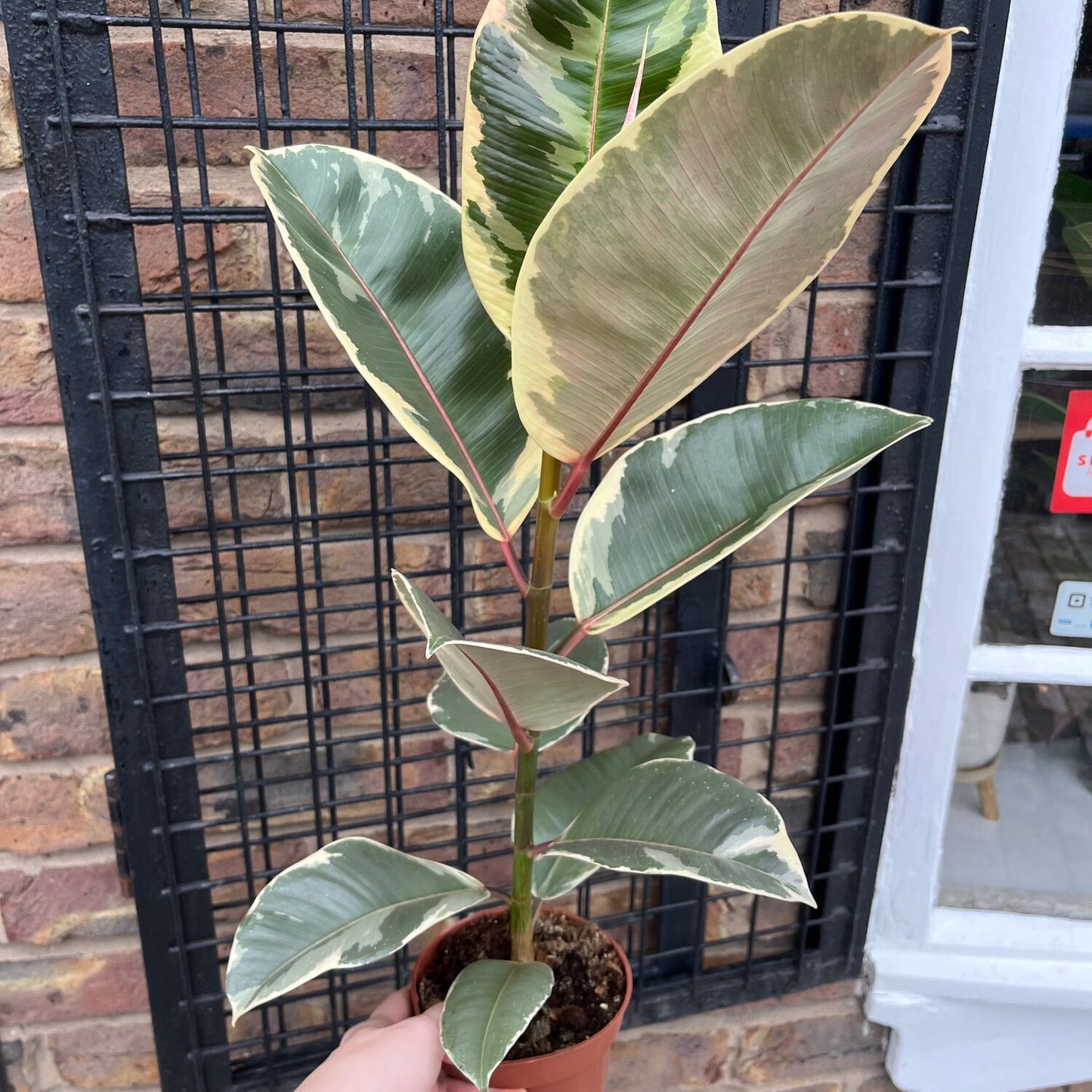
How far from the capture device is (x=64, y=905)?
903mm

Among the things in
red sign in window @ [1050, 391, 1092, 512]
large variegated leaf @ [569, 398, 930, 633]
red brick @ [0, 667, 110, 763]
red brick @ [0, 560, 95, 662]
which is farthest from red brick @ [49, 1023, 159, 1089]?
red sign in window @ [1050, 391, 1092, 512]

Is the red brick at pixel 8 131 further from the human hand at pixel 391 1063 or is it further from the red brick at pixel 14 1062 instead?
the red brick at pixel 14 1062

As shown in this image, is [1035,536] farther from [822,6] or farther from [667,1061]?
[667,1061]

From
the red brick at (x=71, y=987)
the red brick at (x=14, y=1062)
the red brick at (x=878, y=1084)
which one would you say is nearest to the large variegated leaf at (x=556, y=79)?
the red brick at (x=71, y=987)

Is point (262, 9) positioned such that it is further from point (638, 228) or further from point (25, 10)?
point (638, 228)

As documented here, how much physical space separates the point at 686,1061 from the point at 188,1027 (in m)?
0.59

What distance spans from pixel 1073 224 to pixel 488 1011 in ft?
2.82

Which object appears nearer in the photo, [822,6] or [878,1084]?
[822,6]

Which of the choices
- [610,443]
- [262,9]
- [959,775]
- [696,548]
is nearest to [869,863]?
[959,775]

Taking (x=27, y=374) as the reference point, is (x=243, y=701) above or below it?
below

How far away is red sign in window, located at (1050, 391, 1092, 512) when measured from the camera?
0.93 m

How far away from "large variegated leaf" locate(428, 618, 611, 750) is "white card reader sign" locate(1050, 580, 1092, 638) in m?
0.58

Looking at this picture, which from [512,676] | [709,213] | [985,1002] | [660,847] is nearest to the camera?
[709,213]

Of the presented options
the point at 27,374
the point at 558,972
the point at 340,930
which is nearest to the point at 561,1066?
the point at 558,972
